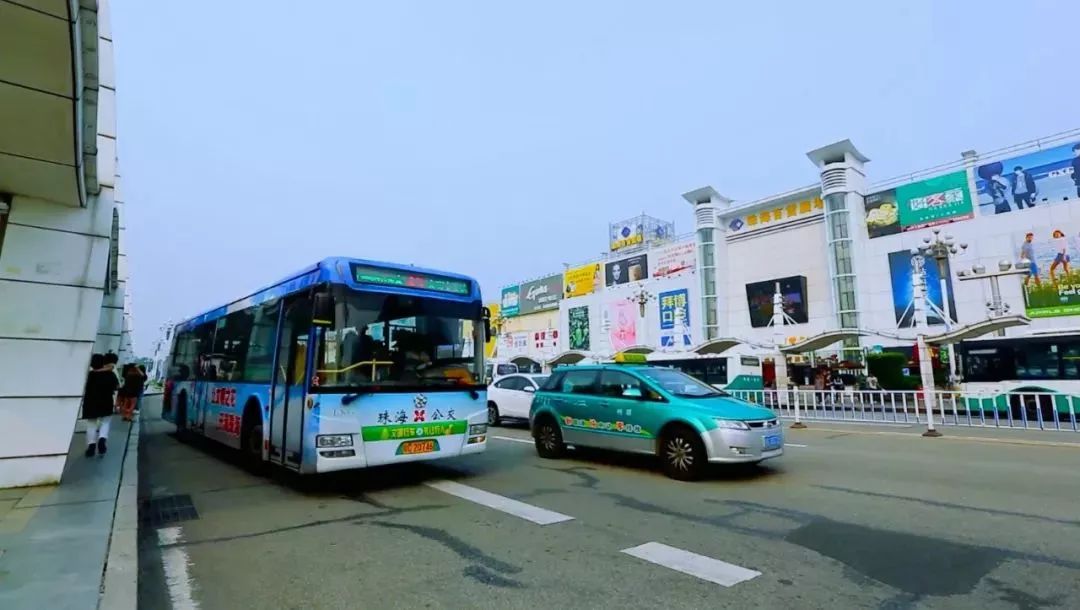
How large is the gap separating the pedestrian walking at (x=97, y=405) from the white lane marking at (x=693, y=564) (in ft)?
31.7

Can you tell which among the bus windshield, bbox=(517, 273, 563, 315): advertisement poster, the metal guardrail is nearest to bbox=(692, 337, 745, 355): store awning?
the metal guardrail

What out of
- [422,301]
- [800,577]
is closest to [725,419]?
[800,577]

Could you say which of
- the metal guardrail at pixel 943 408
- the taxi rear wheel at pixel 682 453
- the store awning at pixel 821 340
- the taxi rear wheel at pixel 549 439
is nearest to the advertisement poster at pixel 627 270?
the store awning at pixel 821 340

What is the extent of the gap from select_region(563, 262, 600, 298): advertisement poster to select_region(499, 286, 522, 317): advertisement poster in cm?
901

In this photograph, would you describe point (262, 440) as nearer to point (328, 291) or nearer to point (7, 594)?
point (328, 291)

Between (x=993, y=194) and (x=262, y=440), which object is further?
(x=993, y=194)

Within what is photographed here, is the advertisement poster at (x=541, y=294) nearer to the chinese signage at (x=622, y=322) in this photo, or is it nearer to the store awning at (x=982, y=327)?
→ the chinese signage at (x=622, y=322)

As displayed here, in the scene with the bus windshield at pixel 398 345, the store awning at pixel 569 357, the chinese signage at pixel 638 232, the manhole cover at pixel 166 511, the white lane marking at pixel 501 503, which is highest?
the chinese signage at pixel 638 232

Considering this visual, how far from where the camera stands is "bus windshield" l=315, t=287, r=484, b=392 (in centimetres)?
736

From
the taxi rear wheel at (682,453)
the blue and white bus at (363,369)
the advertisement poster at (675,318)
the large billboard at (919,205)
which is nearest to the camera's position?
the blue and white bus at (363,369)

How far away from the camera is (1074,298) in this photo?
29.8m

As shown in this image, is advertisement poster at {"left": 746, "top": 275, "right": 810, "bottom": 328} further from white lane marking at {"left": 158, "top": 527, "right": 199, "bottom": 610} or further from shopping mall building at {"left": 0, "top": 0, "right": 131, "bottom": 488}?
white lane marking at {"left": 158, "top": 527, "right": 199, "bottom": 610}

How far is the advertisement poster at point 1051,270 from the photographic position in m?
29.8

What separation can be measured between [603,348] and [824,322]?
740 inches
